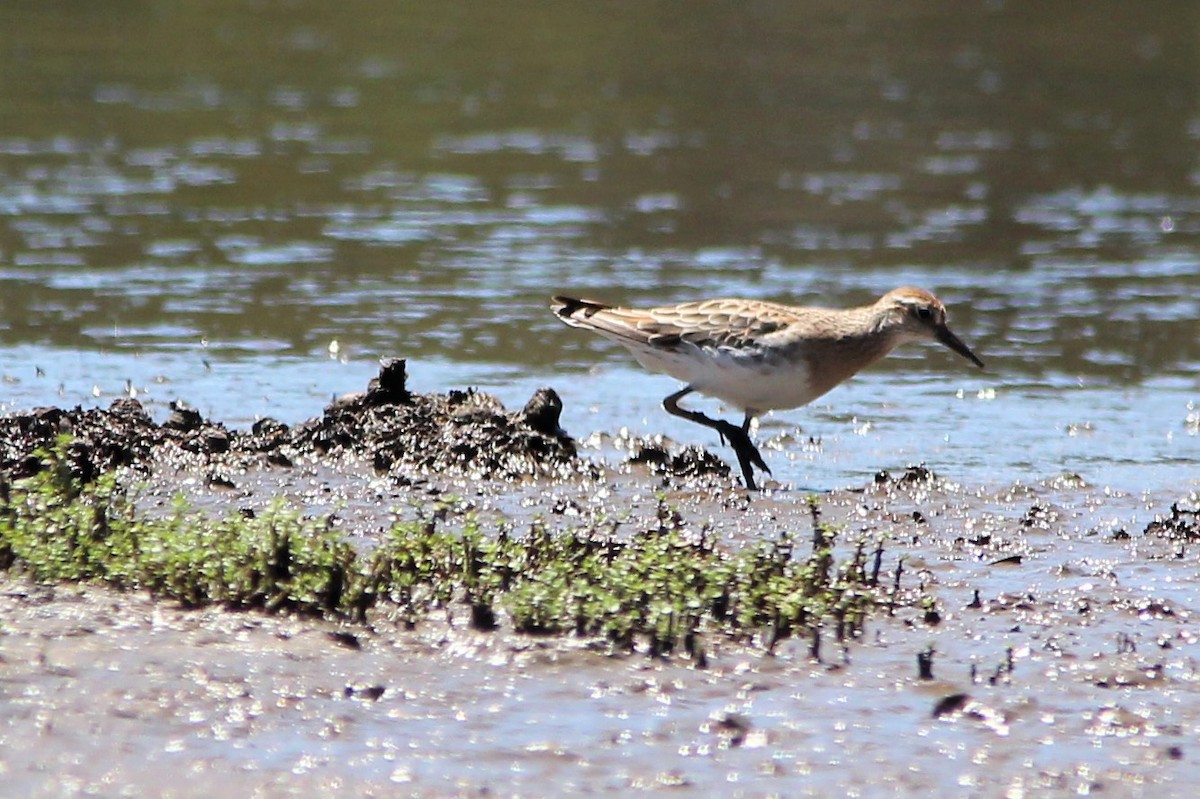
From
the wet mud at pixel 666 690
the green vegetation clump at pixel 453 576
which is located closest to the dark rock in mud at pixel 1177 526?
the wet mud at pixel 666 690

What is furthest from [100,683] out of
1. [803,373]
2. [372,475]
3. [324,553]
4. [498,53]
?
[498,53]

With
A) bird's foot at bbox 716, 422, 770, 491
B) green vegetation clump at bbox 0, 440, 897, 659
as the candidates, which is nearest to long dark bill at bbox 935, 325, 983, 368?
bird's foot at bbox 716, 422, 770, 491

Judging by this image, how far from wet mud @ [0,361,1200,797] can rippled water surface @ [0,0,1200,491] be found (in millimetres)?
2238

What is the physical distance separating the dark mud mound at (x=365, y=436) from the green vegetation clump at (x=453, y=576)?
214 cm

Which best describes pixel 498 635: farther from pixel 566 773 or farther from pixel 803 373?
pixel 803 373

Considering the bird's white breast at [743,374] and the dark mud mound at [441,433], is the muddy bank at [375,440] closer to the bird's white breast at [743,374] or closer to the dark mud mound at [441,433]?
the dark mud mound at [441,433]

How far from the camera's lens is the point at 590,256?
633 inches

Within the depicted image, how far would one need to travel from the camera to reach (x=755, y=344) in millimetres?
10422

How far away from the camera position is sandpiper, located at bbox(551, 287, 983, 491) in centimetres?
1042

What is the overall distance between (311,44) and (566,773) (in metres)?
22.6

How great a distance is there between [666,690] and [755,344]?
4.04 m

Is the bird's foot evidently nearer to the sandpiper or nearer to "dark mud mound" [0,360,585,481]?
the sandpiper

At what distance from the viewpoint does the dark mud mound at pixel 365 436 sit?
32.9 ft

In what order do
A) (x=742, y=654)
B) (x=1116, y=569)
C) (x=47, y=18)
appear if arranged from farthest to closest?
(x=47, y=18), (x=1116, y=569), (x=742, y=654)
